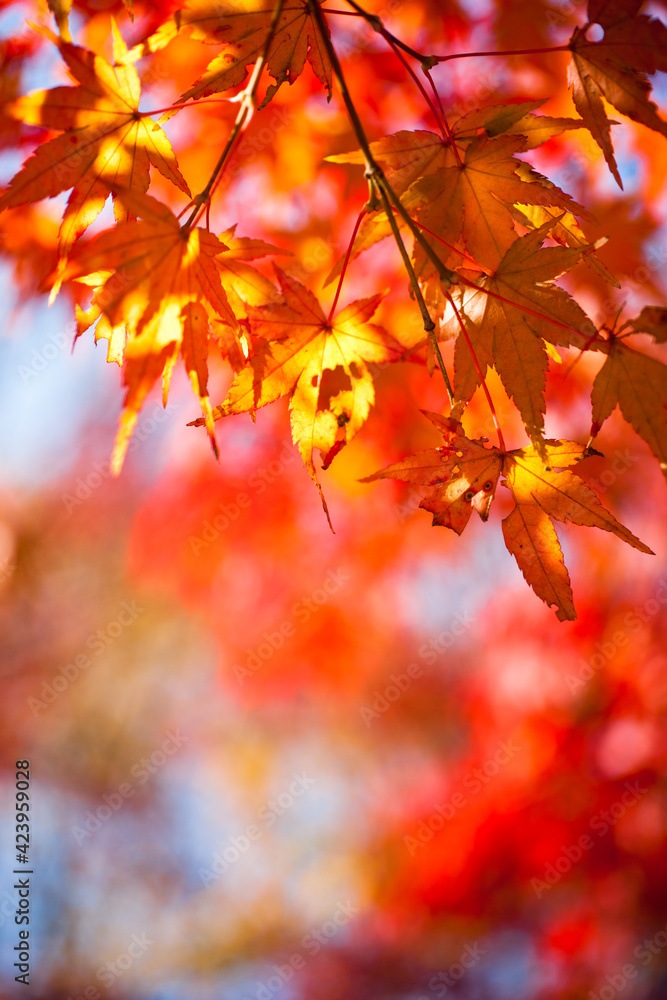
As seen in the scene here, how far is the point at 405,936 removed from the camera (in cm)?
522

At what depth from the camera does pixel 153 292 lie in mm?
687

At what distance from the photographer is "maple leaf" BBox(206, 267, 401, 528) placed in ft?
2.67

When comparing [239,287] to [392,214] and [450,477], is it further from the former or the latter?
[450,477]

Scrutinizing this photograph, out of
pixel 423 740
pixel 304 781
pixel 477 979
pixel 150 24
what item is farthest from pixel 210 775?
pixel 150 24

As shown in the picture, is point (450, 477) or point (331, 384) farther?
point (331, 384)

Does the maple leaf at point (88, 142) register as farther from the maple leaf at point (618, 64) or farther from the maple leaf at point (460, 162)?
the maple leaf at point (618, 64)

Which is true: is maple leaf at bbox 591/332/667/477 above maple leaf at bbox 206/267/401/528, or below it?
below

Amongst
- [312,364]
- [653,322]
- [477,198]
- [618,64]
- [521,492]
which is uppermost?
[618,64]

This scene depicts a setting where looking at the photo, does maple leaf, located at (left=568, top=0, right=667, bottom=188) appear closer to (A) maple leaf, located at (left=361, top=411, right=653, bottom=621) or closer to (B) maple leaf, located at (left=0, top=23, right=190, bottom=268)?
(A) maple leaf, located at (left=361, top=411, right=653, bottom=621)

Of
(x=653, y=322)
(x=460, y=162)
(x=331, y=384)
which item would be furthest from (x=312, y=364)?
(x=653, y=322)

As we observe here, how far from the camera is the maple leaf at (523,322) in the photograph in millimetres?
703

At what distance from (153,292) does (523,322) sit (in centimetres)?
43

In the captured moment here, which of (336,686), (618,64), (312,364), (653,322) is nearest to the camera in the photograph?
(653,322)

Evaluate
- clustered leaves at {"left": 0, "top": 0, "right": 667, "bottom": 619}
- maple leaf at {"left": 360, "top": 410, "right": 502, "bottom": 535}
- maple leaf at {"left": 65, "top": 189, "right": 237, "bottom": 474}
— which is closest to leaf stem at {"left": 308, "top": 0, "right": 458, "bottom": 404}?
clustered leaves at {"left": 0, "top": 0, "right": 667, "bottom": 619}
